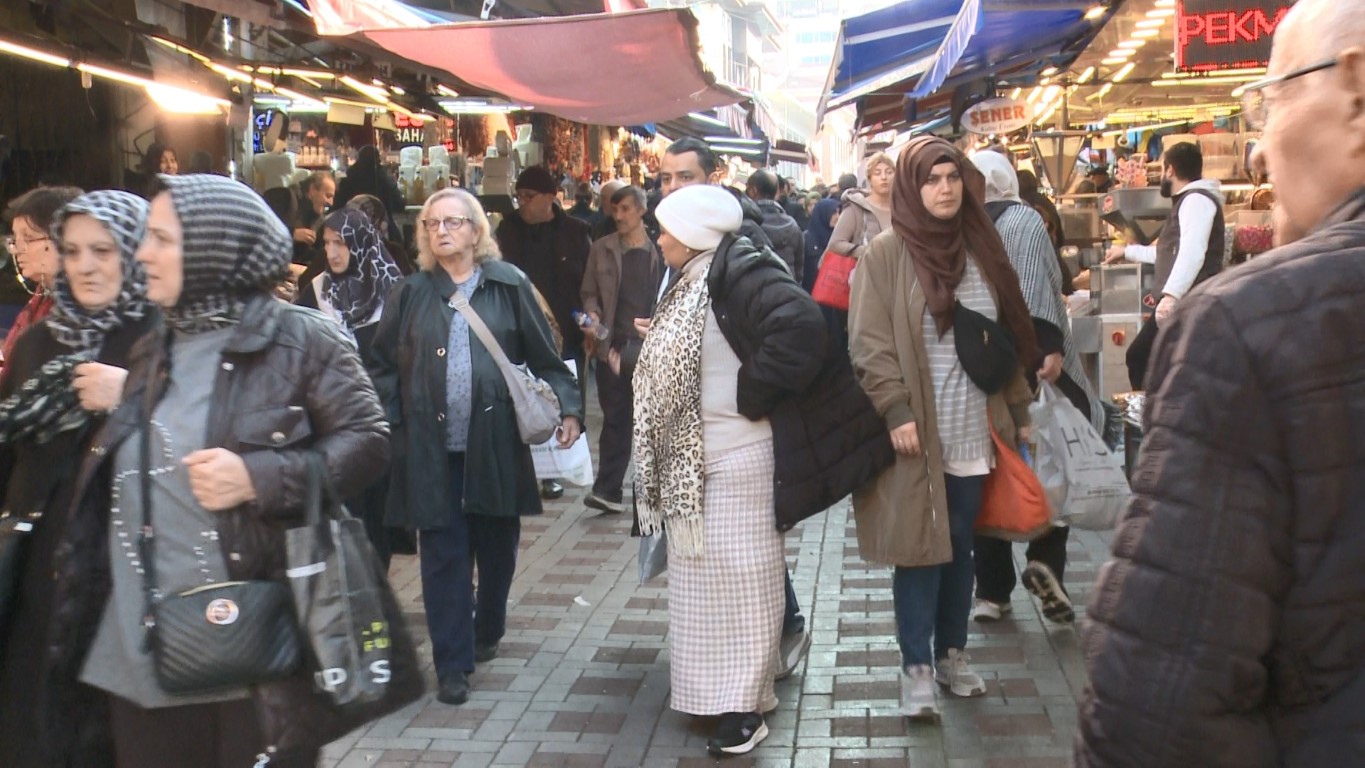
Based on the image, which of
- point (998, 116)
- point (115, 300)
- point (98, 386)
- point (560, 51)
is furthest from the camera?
point (998, 116)

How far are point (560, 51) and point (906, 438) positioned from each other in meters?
2.96

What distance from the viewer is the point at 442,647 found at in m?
5.76

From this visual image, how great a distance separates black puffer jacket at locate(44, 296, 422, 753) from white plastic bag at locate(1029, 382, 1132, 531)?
10.4ft

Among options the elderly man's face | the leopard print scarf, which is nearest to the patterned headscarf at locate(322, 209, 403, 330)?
the leopard print scarf

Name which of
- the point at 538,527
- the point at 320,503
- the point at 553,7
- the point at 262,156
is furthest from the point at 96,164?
the point at 320,503

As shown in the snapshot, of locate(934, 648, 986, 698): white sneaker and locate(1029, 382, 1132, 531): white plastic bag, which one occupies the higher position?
locate(1029, 382, 1132, 531): white plastic bag

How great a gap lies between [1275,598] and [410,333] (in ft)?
14.4

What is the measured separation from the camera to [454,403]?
227 inches

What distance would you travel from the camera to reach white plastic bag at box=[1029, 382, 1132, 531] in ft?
18.8

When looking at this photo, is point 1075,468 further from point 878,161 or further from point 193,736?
point 193,736

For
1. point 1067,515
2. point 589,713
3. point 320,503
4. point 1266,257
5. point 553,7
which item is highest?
point 553,7

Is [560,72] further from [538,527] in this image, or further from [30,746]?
[30,746]

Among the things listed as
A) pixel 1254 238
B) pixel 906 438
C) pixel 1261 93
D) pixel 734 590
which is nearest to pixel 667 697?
pixel 734 590

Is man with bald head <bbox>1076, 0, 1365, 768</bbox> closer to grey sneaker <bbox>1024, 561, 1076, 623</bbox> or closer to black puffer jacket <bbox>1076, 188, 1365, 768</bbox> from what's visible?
black puffer jacket <bbox>1076, 188, 1365, 768</bbox>
